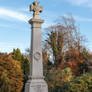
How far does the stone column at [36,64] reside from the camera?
9789 millimetres

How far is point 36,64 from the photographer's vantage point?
9.91 m

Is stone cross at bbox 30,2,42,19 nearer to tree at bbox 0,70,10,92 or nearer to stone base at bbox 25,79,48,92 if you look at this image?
stone base at bbox 25,79,48,92

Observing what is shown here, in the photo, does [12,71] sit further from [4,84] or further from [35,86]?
[35,86]

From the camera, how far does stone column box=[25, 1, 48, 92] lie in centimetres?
979

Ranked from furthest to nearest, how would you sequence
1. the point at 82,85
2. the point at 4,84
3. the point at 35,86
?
the point at 4,84 < the point at 82,85 < the point at 35,86

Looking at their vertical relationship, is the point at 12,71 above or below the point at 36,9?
below

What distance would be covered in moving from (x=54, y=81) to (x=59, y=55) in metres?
7.59

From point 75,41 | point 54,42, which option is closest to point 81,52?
point 75,41

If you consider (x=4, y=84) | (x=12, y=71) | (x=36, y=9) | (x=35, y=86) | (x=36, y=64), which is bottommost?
(x=35, y=86)

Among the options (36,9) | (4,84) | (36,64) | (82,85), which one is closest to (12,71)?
(4,84)

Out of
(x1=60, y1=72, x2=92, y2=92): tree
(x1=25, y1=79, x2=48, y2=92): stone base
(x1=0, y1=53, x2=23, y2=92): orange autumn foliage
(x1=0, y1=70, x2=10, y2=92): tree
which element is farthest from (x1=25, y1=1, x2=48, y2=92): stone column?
(x1=0, y1=53, x2=23, y2=92): orange autumn foliage

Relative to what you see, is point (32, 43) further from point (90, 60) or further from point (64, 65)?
point (64, 65)

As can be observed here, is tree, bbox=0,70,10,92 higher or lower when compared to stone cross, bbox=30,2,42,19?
lower

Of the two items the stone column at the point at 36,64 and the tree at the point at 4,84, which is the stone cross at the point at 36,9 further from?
the tree at the point at 4,84
